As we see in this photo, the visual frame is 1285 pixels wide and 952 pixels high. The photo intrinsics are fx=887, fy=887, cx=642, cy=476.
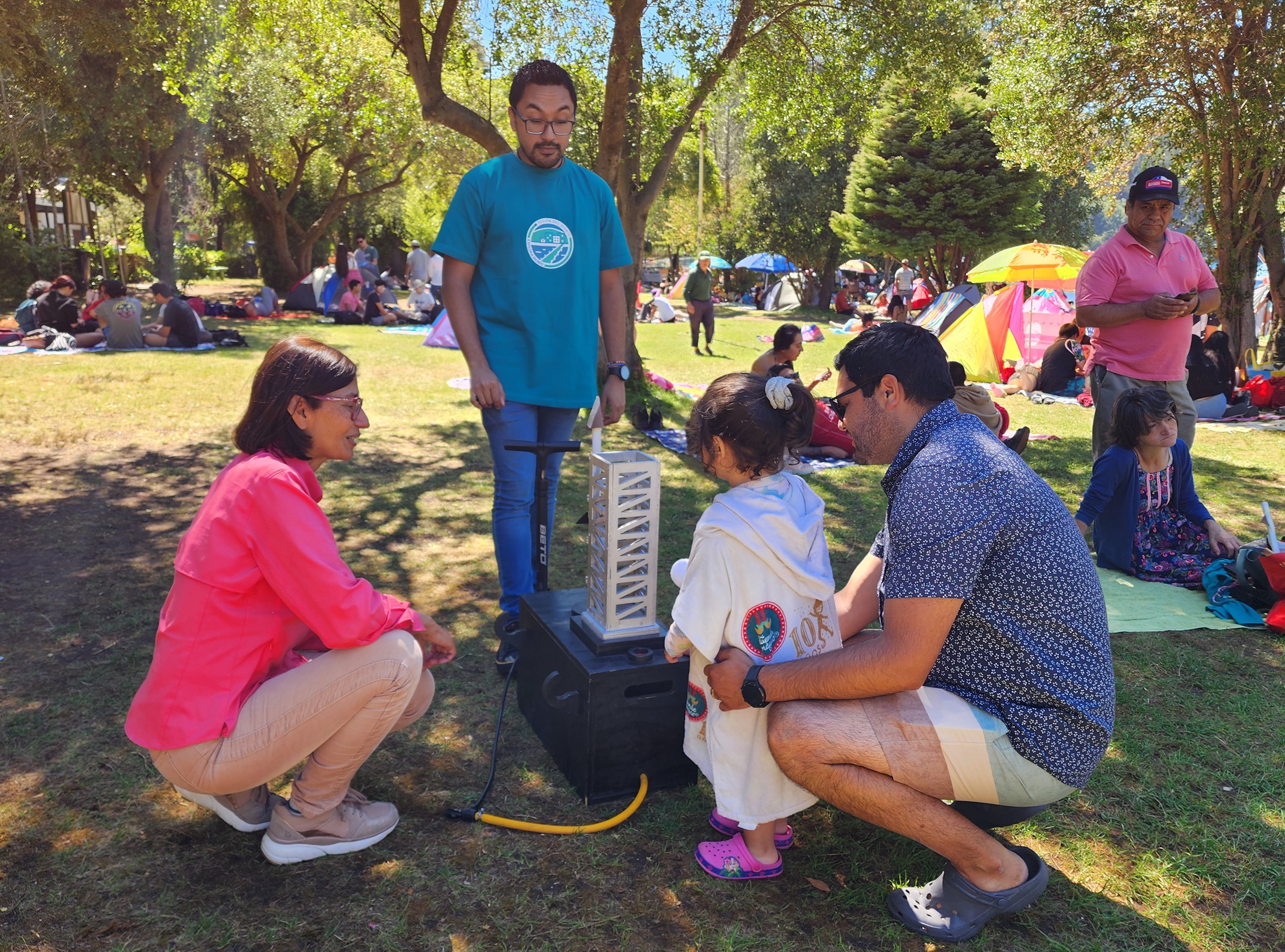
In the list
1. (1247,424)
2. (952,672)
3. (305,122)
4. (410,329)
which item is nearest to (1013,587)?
(952,672)

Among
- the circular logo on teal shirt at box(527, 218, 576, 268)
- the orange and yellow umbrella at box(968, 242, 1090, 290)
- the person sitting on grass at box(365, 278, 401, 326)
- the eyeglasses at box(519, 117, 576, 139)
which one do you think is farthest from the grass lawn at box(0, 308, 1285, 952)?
the person sitting on grass at box(365, 278, 401, 326)

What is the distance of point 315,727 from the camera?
220 cm

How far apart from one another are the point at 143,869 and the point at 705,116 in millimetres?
10270

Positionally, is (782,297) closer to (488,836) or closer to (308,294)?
(308,294)

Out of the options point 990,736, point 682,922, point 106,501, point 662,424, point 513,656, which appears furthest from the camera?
point 662,424

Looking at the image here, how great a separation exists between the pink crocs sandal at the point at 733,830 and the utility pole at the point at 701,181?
382 inches

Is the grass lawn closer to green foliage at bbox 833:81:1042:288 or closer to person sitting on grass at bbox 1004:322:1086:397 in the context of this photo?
person sitting on grass at bbox 1004:322:1086:397

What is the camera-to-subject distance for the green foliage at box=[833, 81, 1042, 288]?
2350cm

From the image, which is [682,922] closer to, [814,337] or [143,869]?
[143,869]

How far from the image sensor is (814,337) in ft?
66.8

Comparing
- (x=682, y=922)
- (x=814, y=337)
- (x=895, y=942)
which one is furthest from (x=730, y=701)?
(x=814, y=337)

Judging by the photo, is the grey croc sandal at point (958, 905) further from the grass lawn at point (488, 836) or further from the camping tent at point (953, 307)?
the camping tent at point (953, 307)

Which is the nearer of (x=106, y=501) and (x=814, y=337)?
(x=106, y=501)

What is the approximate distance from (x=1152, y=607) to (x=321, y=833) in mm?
3971
